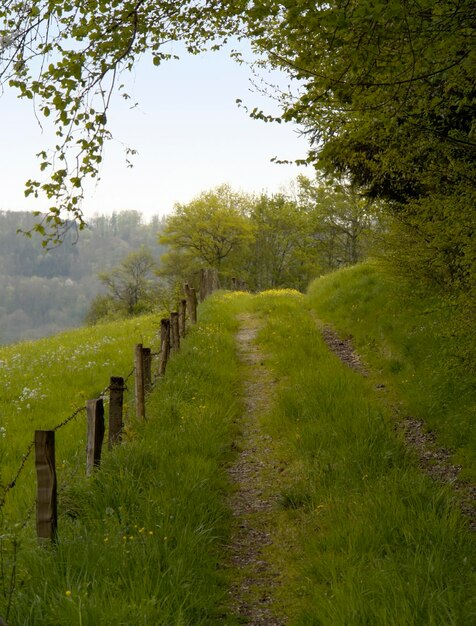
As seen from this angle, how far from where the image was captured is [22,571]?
462 centimetres

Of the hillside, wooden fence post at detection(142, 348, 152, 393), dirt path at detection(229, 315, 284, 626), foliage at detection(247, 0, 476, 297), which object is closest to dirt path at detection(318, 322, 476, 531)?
the hillside

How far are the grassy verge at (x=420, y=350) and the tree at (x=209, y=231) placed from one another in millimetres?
33999

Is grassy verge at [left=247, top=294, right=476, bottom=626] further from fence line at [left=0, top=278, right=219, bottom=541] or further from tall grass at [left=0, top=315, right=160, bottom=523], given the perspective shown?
tall grass at [left=0, top=315, right=160, bottom=523]

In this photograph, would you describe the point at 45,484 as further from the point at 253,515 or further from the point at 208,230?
the point at 208,230

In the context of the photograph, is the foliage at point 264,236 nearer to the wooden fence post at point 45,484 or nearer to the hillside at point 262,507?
the hillside at point 262,507

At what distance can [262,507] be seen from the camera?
6840 mm

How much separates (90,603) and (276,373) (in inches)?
348

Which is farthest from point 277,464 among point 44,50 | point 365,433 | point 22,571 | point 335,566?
point 44,50

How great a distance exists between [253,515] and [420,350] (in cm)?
638

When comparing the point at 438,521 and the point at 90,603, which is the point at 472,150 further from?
the point at 90,603

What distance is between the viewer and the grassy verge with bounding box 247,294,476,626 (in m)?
4.17

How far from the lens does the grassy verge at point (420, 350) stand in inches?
319

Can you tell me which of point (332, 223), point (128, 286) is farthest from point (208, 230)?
point (128, 286)

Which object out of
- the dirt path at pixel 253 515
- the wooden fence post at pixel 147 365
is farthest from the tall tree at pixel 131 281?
the dirt path at pixel 253 515
